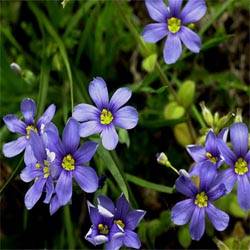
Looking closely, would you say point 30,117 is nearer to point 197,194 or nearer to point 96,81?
point 96,81

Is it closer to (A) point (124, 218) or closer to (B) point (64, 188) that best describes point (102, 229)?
(A) point (124, 218)

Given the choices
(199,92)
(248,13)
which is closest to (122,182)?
(199,92)

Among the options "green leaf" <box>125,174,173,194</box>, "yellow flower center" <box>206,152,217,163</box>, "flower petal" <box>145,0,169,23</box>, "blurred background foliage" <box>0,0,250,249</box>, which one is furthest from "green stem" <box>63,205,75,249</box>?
"flower petal" <box>145,0,169,23</box>

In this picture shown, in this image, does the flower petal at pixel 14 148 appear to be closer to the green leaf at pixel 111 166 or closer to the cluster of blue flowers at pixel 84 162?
the cluster of blue flowers at pixel 84 162

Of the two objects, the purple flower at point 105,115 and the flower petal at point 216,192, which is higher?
the purple flower at point 105,115

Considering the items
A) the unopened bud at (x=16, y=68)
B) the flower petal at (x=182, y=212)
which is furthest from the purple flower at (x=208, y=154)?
the unopened bud at (x=16, y=68)

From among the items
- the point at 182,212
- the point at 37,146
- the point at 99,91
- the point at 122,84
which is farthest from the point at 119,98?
the point at 122,84
